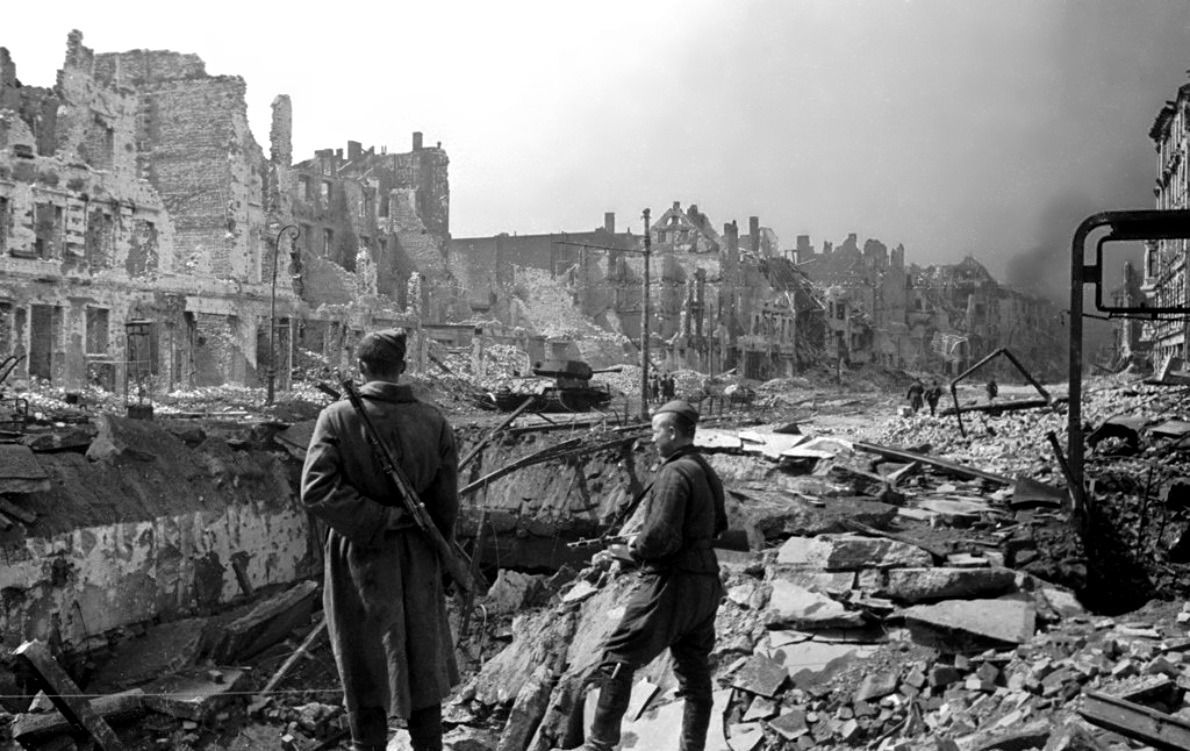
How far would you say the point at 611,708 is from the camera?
4.92 m

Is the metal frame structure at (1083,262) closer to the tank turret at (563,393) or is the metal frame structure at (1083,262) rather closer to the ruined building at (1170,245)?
the tank turret at (563,393)

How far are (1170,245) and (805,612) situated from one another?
117ft

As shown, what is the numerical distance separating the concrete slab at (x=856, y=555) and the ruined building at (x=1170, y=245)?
26.3 m

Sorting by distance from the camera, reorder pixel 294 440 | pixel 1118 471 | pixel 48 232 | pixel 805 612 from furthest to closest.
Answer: pixel 48 232 → pixel 294 440 → pixel 1118 471 → pixel 805 612

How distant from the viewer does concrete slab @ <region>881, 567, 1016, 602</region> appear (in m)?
6.67

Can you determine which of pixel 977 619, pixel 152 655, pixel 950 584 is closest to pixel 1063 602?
pixel 950 584

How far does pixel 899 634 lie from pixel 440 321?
165 ft

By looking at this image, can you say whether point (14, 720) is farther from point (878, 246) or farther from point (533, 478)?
point (878, 246)

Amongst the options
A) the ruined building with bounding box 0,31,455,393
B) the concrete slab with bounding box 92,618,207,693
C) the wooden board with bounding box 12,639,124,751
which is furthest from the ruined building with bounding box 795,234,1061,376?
the wooden board with bounding box 12,639,124,751

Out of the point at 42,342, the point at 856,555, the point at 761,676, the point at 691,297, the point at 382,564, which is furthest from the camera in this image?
the point at 691,297

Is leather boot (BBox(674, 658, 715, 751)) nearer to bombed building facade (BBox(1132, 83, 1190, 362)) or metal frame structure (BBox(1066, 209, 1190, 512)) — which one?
metal frame structure (BBox(1066, 209, 1190, 512))

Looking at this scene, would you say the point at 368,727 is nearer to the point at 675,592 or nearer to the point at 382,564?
the point at 382,564

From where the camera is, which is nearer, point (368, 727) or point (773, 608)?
point (368, 727)

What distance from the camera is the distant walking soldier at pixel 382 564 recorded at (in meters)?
4.01
